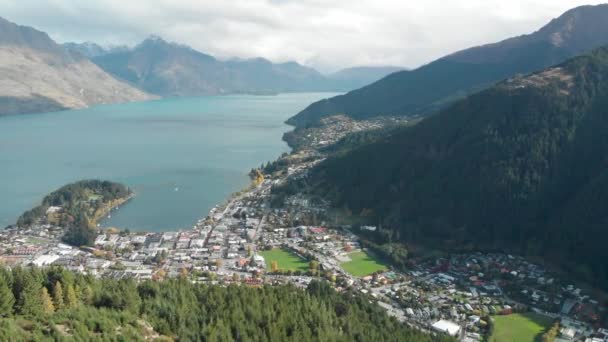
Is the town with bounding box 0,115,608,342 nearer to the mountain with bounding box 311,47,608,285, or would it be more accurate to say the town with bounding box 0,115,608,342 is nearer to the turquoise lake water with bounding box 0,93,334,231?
the mountain with bounding box 311,47,608,285

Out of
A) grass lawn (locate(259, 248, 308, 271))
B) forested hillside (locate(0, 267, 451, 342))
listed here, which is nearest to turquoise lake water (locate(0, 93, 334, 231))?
grass lawn (locate(259, 248, 308, 271))

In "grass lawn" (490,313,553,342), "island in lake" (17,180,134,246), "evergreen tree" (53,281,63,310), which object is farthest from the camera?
"island in lake" (17,180,134,246)

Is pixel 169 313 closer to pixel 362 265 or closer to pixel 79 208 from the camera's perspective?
pixel 362 265

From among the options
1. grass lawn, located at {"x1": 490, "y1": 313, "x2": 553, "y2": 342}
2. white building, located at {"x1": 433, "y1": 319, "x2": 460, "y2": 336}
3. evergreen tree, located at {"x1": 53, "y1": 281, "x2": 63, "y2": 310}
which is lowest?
grass lawn, located at {"x1": 490, "y1": 313, "x2": 553, "y2": 342}

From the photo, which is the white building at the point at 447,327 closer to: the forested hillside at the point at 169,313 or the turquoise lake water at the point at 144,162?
the forested hillside at the point at 169,313

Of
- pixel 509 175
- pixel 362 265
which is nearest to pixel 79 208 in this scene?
pixel 362 265

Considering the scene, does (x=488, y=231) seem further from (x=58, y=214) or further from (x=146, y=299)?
(x=58, y=214)

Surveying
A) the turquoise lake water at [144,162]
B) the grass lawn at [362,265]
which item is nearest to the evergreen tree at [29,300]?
the grass lawn at [362,265]
